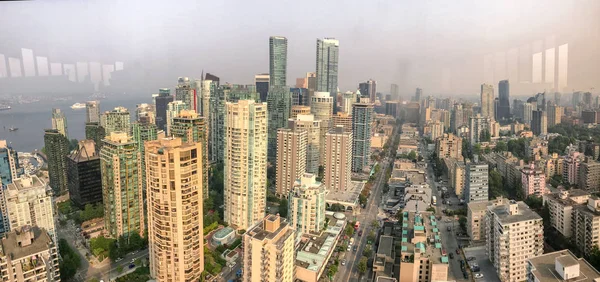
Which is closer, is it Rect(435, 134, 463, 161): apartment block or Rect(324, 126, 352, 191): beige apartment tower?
Rect(324, 126, 352, 191): beige apartment tower

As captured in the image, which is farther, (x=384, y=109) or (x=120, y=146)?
(x=384, y=109)

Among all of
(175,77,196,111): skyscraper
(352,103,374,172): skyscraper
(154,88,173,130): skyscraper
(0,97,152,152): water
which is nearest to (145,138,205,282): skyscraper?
(0,97,152,152): water

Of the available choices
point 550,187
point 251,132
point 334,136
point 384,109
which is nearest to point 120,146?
point 251,132

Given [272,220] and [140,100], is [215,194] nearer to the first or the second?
[140,100]

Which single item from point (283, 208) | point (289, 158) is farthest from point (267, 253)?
point (289, 158)

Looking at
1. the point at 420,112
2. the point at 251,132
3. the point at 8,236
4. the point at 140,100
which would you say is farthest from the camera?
the point at 420,112

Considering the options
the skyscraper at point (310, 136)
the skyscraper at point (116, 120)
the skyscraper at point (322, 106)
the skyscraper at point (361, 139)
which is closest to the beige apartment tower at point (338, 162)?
the skyscraper at point (310, 136)

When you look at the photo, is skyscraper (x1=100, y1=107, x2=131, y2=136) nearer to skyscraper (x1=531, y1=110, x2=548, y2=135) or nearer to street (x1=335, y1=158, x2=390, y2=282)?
street (x1=335, y1=158, x2=390, y2=282)
